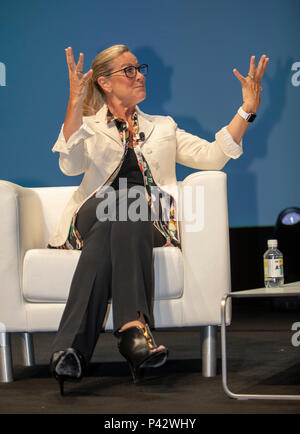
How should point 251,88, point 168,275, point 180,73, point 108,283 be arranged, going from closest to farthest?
point 108,283, point 168,275, point 251,88, point 180,73

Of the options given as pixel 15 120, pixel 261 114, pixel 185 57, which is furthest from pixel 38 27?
pixel 261 114

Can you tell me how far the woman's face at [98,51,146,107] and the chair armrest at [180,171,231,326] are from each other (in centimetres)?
54

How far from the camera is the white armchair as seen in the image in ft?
6.19

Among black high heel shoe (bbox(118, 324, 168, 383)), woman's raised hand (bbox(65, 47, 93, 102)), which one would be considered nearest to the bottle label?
black high heel shoe (bbox(118, 324, 168, 383))

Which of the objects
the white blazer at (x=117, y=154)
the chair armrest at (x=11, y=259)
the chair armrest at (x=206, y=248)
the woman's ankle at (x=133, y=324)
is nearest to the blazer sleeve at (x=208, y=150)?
the white blazer at (x=117, y=154)

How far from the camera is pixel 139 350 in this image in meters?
1.58

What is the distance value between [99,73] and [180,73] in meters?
1.23

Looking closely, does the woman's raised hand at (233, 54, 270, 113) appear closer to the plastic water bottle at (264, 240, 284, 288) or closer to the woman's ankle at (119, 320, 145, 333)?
the plastic water bottle at (264, 240, 284, 288)

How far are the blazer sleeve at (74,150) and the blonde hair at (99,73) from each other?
312 mm

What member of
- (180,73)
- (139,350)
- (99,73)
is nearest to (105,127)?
(99,73)

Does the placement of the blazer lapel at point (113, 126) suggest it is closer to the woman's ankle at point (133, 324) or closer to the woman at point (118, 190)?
the woman at point (118, 190)

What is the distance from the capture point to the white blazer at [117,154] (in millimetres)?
2133

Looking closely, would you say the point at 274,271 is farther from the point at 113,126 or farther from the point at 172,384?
the point at 113,126
